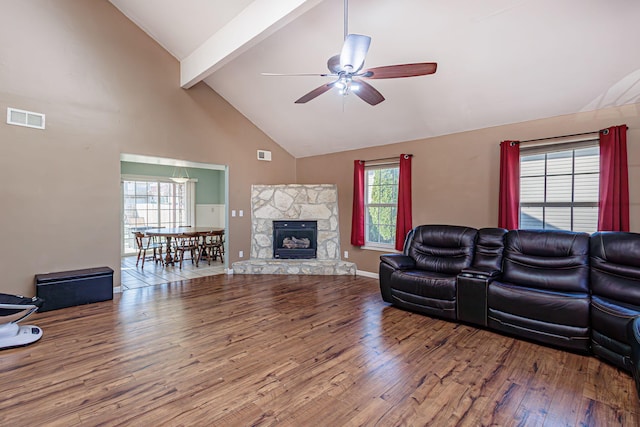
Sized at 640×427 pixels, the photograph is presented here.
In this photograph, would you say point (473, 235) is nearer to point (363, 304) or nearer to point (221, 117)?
point (363, 304)

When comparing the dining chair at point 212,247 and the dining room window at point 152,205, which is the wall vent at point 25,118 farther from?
the dining room window at point 152,205

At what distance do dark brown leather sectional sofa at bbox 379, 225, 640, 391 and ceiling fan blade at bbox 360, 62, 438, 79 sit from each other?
2.19 m

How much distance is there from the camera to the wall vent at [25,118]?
3.86 meters

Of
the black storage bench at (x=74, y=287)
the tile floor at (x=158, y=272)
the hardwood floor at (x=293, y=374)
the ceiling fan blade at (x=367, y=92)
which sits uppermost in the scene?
the ceiling fan blade at (x=367, y=92)

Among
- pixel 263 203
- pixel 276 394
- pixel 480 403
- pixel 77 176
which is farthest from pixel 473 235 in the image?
pixel 77 176

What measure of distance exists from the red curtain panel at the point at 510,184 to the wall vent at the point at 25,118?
6.16m

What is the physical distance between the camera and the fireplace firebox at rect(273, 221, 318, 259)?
6363 millimetres

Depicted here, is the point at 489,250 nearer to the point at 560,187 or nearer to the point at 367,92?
the point at 560,187

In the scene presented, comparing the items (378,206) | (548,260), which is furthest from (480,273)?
(378,206)

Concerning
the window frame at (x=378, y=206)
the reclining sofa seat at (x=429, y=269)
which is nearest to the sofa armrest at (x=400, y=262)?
the reclining sofa seat at (x=429, y=269)

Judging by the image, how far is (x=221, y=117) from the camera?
594 cm

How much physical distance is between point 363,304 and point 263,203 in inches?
127

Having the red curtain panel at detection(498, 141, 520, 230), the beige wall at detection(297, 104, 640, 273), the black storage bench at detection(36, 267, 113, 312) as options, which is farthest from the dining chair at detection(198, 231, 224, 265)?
the red curtain panel at detection(498, 141, 520, 230)

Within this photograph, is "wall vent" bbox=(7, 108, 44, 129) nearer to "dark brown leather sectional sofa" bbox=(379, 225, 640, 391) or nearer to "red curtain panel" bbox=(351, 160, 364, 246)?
"red curtain panel" bbox=(351, 160, 364, 246)
